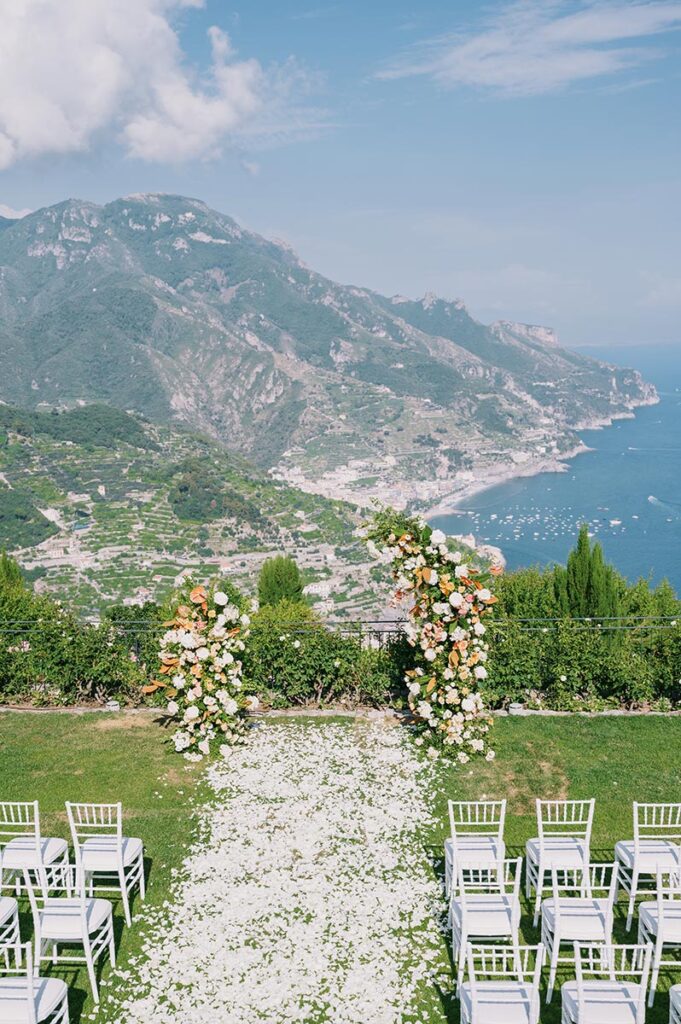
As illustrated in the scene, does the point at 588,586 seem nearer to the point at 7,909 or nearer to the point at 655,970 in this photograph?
the point at 655,970

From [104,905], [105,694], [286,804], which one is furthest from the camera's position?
[105,694]

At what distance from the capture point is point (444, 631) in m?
11.0

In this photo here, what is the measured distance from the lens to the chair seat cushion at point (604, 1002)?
17.8ft

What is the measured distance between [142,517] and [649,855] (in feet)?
419

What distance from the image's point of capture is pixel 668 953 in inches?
280

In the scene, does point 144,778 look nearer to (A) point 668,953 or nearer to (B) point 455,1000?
(B) point 455,1000

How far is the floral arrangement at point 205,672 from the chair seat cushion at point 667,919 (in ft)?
20.3

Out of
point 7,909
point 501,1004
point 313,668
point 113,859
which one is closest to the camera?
point 501,1004

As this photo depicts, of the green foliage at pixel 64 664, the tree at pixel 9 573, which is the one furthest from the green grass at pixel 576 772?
the tree at pixel 9 573

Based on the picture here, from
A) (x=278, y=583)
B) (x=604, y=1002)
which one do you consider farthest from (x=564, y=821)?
(x=278, y=583)

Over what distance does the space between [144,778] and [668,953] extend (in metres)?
6.77

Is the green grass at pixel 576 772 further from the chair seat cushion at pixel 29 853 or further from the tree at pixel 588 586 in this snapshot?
the chair seat cushion at pixel 29 853

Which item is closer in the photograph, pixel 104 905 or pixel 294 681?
pixel 104 905

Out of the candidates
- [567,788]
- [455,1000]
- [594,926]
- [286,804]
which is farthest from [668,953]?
[286,804]
